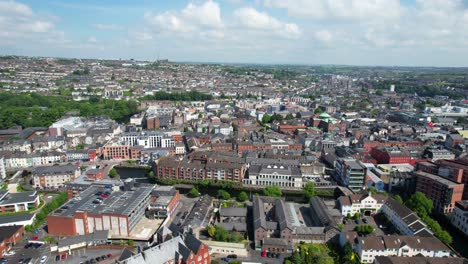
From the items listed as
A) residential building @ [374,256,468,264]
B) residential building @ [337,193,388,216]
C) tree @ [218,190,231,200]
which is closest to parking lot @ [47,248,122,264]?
tree @ [218,190,231,200]

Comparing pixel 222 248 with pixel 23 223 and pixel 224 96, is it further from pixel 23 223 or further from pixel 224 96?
pixel 224 96

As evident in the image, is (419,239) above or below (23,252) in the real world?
above

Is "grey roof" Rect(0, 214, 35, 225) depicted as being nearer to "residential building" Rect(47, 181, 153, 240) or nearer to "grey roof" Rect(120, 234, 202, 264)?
"residential building" Rect(47, 181, 153, 240)

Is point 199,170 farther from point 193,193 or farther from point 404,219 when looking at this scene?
point 404,219

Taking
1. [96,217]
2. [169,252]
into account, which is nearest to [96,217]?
[96,217]

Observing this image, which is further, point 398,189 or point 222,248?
point 398,189

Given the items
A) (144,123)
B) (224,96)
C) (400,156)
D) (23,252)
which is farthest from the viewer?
(224,96)

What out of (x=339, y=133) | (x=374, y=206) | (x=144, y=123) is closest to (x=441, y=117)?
(x=339, y=133)
